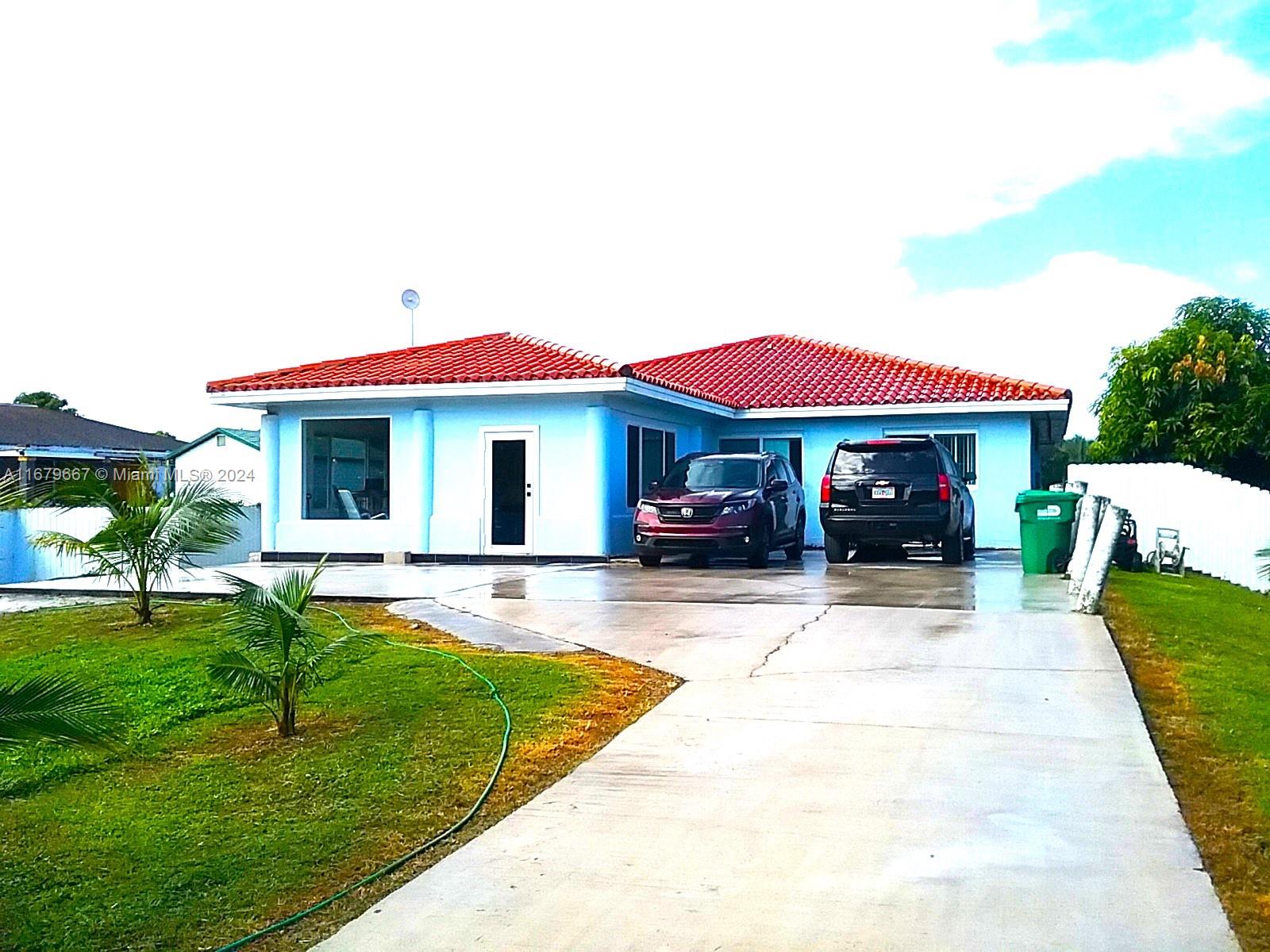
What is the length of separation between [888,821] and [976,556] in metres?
14.9

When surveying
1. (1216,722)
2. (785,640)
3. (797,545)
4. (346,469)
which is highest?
(346,469)

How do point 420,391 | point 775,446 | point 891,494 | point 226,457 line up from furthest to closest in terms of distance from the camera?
point 226,457
point 775,446
point 420,391
point 891,494

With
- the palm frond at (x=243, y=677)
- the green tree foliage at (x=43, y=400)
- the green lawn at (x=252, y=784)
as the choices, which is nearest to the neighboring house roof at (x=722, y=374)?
the green lawn at (x=252, y=784)

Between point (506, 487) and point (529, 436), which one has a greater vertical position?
point (529, 436)

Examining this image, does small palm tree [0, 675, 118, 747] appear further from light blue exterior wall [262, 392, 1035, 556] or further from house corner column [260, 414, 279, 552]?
house corner column [260, 414, 279, 552]

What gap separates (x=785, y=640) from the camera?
9531 millimetres

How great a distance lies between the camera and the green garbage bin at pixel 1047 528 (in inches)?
597

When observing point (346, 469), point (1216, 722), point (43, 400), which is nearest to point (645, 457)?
point (346, 469)

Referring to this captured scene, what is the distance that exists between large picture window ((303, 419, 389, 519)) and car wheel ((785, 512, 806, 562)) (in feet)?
22.1

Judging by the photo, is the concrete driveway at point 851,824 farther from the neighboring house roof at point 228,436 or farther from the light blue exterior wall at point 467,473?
the neighboring house roof at point 228,436

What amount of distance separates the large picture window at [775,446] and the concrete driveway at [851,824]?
525 inches

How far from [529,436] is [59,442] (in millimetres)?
26883

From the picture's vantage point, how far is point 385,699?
7.68 meters

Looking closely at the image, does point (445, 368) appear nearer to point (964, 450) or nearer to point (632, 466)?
point (632, 466)
